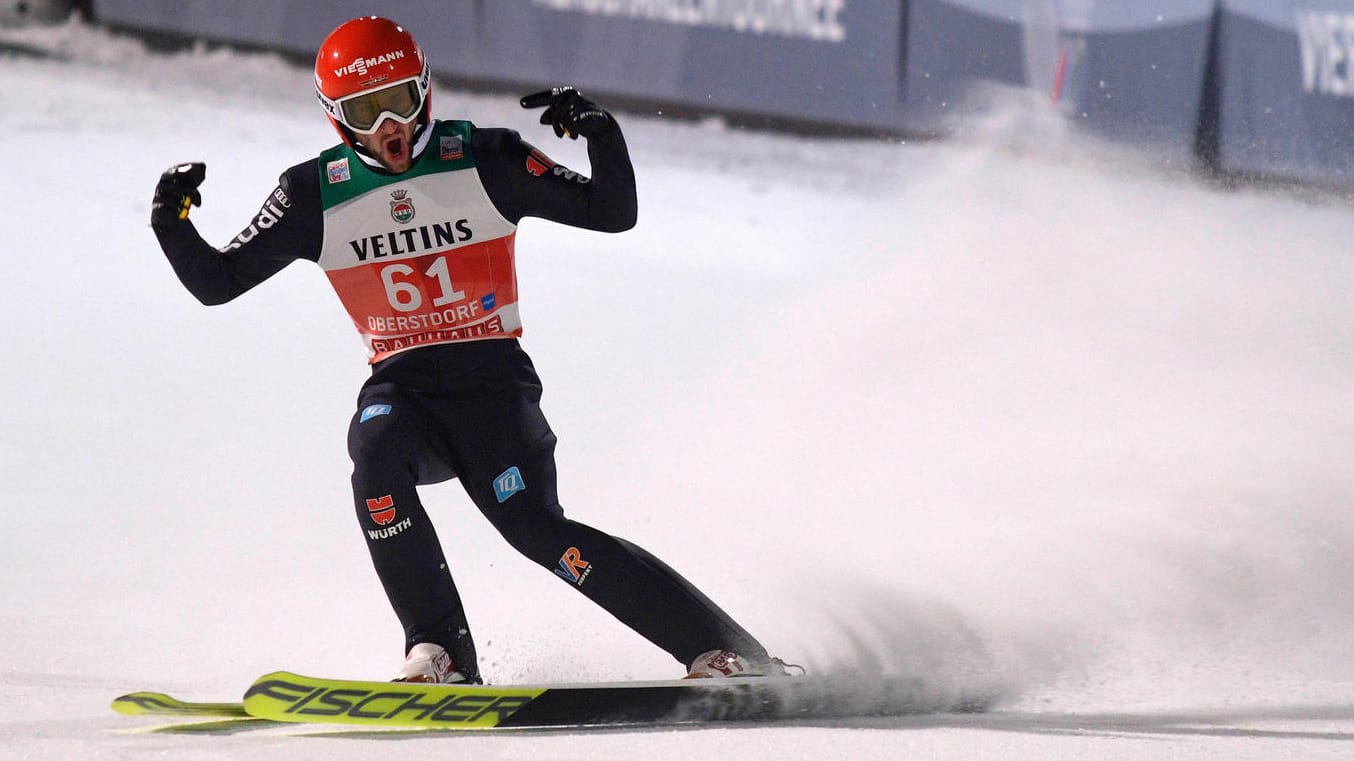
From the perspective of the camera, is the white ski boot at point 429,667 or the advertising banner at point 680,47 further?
the advertising banner at point 680,47

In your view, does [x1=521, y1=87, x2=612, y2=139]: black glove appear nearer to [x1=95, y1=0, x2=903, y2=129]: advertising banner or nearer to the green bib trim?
the green bib trim

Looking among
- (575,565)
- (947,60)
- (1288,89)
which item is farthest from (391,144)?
(947,60)

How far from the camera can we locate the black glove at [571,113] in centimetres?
353

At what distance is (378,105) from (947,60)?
632 cm

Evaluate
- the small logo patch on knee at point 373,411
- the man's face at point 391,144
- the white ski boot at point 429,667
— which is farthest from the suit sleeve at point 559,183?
the white ski boot at point 429,667

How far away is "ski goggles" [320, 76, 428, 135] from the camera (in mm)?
A: 3518

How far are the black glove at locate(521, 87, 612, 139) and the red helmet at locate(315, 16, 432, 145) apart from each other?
0.26 meters

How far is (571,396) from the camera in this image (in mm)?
6230

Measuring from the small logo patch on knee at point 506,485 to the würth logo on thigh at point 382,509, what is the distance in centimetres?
24

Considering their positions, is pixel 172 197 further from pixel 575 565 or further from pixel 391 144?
pixel 575 565

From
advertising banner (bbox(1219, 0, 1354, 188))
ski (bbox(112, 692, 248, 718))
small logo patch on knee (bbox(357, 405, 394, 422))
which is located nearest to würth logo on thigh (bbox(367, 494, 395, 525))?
small logo patch on knee (bbox(357, 405, 394, 422))

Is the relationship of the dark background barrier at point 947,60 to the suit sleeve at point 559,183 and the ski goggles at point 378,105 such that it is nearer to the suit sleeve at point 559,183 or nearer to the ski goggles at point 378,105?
the suit sleeve at point 559,183

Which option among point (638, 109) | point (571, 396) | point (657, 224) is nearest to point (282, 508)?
point (571, 396)

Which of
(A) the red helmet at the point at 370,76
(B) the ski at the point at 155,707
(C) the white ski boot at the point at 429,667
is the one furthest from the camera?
(A) the red helmet at the point at 370,76
